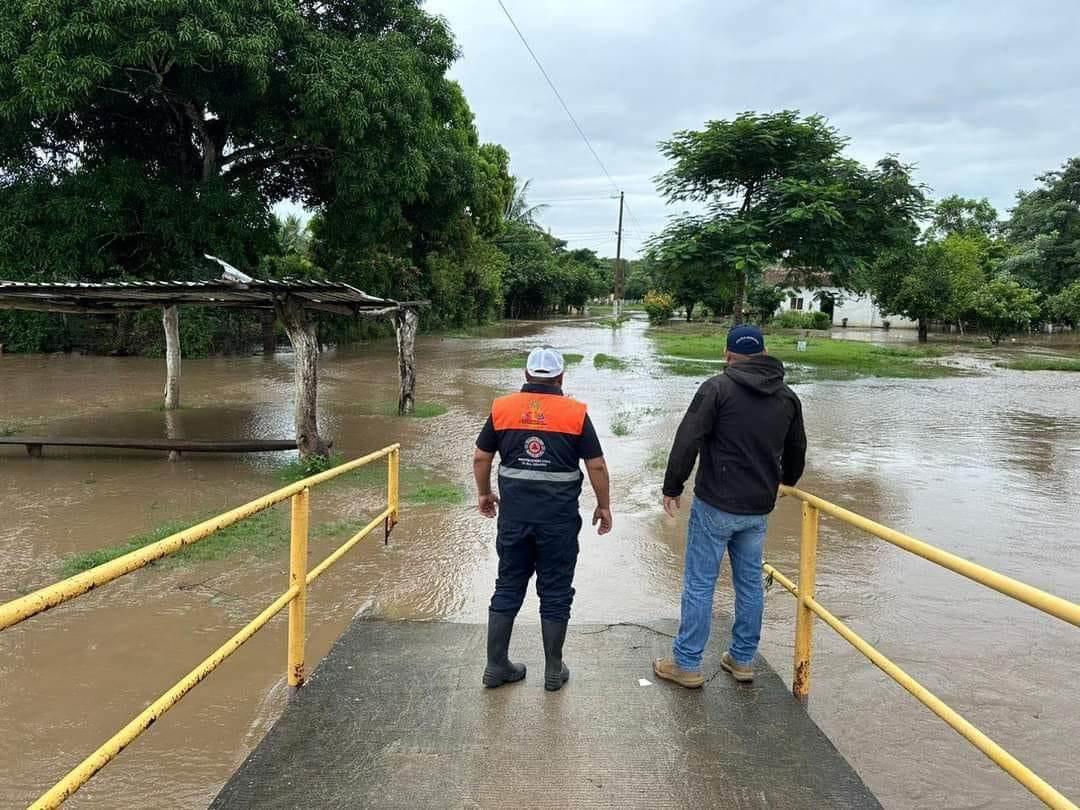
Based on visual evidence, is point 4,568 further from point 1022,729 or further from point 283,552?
point 1022,729

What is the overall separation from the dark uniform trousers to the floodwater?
20.6 inches

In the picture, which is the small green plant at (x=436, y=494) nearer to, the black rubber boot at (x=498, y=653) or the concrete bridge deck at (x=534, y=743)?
the concrete bridge deck at (x=534, y=743)

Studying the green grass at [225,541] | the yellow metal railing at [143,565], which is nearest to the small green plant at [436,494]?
the green grass at [225,541]

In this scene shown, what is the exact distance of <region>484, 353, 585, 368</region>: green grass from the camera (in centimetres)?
2366

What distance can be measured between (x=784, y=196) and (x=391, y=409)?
13.5m

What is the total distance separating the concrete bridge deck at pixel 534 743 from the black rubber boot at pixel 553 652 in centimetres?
5

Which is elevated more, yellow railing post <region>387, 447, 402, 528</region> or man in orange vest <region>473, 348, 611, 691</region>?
man in orange vest <region>473, 348, 611, 691</region>

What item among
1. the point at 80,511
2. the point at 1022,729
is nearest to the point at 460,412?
the point at 80,511

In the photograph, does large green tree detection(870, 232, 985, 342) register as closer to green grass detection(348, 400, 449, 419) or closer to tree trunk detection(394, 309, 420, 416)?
green grass detection(348, 400, 449, 419)

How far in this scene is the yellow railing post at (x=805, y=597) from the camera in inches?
134

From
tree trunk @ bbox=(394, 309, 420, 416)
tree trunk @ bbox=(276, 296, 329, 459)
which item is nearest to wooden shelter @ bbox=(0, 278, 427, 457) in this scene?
tree trunk @ bbox=(276, 296, 329, 459)

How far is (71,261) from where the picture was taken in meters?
15.9

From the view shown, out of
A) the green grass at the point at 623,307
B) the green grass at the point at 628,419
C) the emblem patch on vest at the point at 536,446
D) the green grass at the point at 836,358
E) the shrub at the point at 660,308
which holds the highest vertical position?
the green grass at the point at 623,307

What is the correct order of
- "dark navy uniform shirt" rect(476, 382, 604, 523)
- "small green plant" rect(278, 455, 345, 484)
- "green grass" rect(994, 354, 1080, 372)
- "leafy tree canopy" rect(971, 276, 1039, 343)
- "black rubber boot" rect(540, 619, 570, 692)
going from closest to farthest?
"dark navy uniform shirt" rect(476, 382, 604, 523)
"black rubber boot" rect(540, 619, 570, 692)
"small green plant" rect(278, 455, 345, 484)
"green grass" rect(994, 354, 1080, 372)
"leafy tree canopy" rect(971, 276, 1039, 343)
